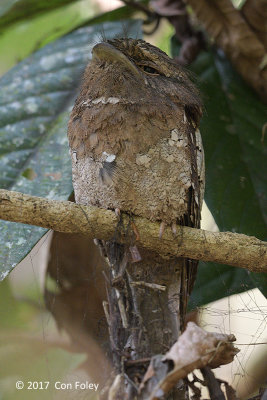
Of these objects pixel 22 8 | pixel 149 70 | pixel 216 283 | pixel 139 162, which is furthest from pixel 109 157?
pixel 22 8

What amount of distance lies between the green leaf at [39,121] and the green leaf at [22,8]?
30cm

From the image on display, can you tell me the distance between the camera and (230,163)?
3.32 m

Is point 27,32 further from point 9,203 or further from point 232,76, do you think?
point 9,203

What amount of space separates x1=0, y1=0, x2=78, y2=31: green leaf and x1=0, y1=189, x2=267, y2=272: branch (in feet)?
7.54

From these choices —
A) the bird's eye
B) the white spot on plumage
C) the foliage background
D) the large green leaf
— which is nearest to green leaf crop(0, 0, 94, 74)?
the foliage background

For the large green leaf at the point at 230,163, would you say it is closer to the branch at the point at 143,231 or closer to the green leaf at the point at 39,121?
the branch at the point at 143,231

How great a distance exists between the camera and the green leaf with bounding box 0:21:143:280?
297 cm

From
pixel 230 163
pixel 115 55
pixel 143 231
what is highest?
pixel 115 55

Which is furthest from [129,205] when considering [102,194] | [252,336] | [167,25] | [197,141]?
[167,25]

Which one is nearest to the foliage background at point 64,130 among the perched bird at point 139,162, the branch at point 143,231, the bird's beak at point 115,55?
the perched bird at point 139,162

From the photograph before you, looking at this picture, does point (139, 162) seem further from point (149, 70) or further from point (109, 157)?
point (149, 70)

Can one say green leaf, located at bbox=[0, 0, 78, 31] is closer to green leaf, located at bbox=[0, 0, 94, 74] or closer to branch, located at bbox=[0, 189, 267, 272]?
green leaf, located at bbox=[0, 0, 94, 74]

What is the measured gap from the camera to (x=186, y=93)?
2.50m

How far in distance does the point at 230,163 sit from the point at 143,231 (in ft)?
4.23
